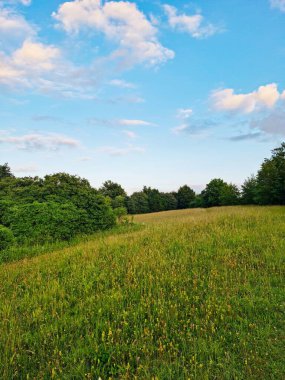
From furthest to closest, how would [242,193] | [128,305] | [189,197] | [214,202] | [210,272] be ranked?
[189,197]
[214,202]
[242,193]
[210,272]
[128,305]

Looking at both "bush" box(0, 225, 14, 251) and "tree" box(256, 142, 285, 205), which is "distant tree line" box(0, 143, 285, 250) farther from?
"tree" box(256, 142, 285, 205)

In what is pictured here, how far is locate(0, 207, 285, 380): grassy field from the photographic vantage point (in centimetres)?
357

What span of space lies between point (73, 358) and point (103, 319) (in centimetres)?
106

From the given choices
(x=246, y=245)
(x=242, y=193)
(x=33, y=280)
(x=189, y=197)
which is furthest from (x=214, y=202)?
(x=33, y=280)

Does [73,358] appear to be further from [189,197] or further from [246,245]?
[189,197]

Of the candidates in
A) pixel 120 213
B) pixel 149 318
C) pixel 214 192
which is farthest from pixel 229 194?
pixel 149 318

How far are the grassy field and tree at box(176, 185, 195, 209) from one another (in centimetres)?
7711

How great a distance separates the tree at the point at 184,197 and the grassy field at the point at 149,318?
7711 centimetres

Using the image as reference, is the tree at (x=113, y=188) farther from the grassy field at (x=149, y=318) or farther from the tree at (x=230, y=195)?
the grassy field at (x=149, y=318)

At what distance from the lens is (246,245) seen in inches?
362

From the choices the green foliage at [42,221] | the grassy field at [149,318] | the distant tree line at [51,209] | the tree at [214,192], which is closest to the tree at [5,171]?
the distant tree line at [51,209]

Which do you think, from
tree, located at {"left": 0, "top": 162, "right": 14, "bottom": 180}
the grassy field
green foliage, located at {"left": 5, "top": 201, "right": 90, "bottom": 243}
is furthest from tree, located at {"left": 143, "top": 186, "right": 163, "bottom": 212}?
the grassy field

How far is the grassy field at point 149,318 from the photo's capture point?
357cm

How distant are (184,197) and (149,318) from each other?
81.6 m
